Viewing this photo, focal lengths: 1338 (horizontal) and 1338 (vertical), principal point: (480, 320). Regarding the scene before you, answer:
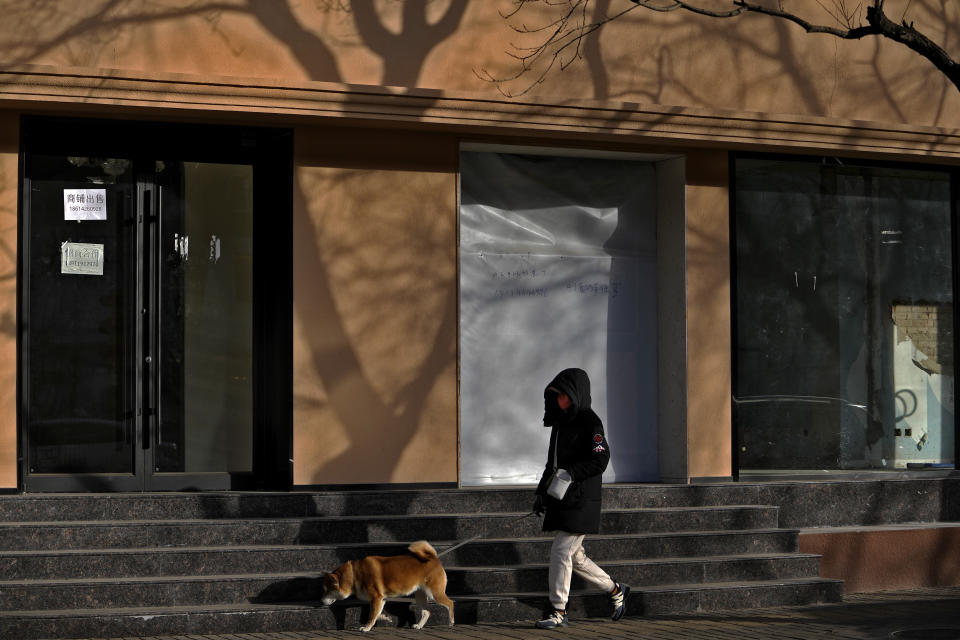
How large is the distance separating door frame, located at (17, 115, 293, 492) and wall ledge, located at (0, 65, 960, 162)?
55cm

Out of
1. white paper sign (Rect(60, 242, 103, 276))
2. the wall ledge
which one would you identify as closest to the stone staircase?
white paper sign (Rect(60, 242, 103, 276))

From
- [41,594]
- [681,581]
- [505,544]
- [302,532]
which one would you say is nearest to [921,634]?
[681,581]

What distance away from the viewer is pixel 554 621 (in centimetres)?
929

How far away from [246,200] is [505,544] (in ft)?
12.4

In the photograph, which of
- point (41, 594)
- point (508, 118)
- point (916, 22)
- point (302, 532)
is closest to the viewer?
point (41, 594)

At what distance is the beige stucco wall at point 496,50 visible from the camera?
10625mm

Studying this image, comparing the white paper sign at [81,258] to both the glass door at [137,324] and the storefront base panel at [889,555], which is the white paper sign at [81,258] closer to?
the glass door at [137,324]

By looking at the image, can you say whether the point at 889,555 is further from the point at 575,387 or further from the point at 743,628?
the point at 575,387

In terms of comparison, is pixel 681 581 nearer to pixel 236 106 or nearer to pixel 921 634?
pixel 921 634

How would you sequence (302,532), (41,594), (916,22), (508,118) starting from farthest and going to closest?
(916,22), (508,118), (302,532), (41,594)

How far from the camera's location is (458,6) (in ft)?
37.8

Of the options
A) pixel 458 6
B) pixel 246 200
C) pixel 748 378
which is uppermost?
pixel 458 6

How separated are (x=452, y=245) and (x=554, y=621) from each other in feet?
11.8

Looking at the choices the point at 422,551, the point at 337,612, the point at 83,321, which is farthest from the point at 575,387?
the point at 83,321
